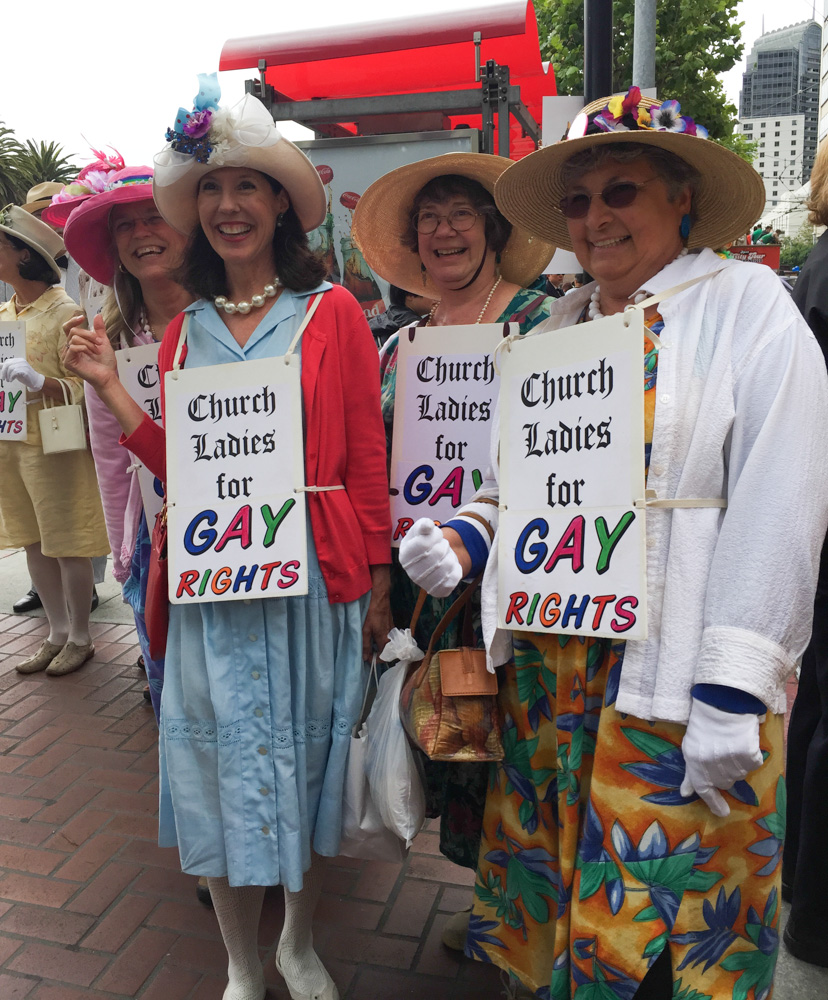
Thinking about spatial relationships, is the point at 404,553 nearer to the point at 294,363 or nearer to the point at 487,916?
the point at 294,363

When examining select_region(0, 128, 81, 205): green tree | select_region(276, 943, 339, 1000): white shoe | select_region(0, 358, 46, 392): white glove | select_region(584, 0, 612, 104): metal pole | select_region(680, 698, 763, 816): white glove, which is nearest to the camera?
select_region(680, 698, 763, 816): white glove

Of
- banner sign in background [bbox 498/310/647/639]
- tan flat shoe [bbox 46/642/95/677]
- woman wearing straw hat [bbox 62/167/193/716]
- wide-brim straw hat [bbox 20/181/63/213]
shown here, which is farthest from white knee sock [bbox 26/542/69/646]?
banner sign in background [bbox 498/310/647/639]

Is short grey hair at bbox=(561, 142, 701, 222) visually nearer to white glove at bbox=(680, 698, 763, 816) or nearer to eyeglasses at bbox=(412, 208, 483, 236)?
eyeglasses at bbox=(412, 208, 483, 236)

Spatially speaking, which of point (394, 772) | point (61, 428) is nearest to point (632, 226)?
point (394, 772)

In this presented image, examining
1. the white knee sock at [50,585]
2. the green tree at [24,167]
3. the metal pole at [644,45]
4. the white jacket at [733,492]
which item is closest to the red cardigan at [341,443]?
the white jacket at [733,492]

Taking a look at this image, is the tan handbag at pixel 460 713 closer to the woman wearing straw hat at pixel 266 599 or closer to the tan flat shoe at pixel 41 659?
the woman wearing straw hat at pixel 266 599

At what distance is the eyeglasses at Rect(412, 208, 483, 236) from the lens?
2504mm

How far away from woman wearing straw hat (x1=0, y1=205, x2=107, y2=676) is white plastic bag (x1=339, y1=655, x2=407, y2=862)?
9.31 feet

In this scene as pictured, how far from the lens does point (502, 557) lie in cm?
181

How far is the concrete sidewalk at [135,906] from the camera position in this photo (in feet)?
7.80

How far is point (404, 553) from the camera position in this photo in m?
1.75

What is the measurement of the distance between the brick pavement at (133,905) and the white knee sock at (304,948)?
3.5 inches

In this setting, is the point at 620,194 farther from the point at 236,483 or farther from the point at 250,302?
the point at 236,483

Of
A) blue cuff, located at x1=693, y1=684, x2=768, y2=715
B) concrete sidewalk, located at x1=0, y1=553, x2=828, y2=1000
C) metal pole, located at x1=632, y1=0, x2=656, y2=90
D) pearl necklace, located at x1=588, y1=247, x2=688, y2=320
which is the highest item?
metal pole, located at x1=632, y1=0, x2=656, y2=90
